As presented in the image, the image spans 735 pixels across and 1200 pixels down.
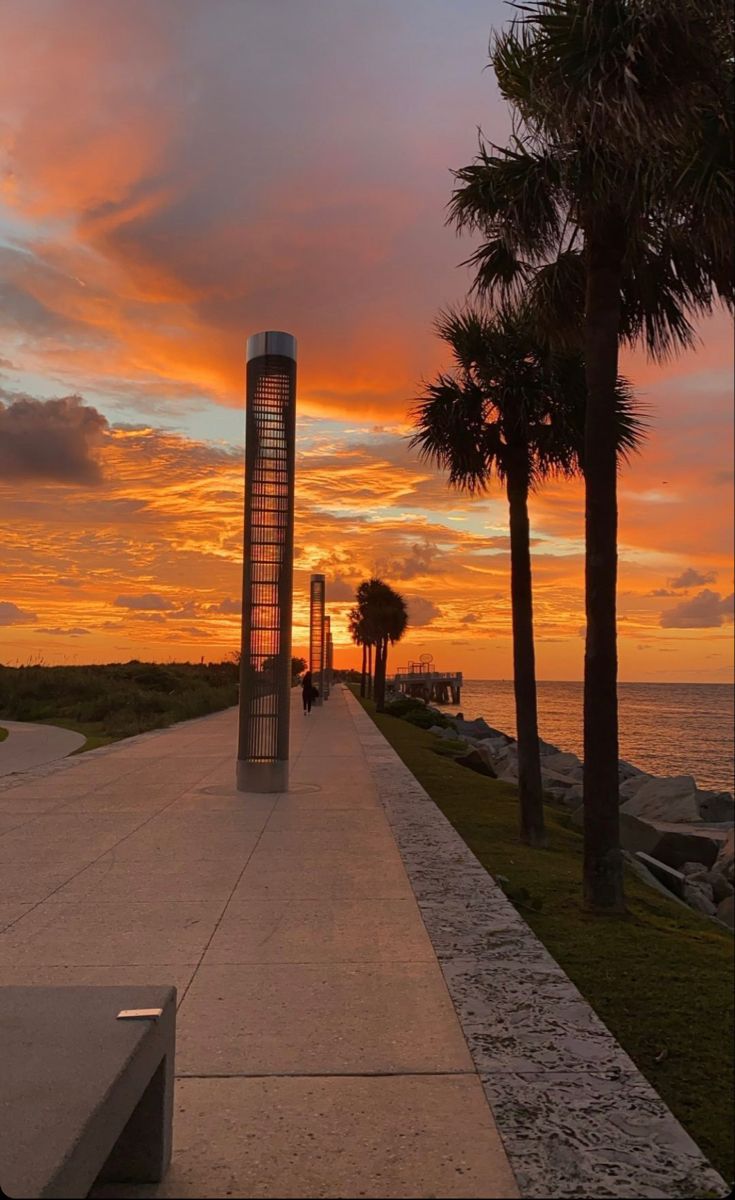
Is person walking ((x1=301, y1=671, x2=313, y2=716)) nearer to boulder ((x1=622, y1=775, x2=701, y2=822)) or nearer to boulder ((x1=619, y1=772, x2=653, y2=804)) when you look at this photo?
boulder ((x1=619, y1=772, x2=653, y2=804))

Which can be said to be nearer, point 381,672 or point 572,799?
point 572,799

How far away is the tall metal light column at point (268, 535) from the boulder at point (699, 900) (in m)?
5.85

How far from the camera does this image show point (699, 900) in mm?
12336

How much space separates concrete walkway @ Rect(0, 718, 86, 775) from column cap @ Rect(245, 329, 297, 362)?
8.18 metres

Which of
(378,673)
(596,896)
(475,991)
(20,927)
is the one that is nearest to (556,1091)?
(475,991)

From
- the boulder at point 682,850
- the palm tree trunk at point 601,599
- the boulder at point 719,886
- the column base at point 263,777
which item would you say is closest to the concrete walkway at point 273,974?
the column base at point 263,777

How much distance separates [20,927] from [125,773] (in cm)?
914

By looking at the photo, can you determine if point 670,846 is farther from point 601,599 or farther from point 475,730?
point 475,730

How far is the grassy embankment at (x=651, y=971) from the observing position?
4.66 metres

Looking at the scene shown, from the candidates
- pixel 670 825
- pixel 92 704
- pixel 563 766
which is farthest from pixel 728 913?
pixel 92 704

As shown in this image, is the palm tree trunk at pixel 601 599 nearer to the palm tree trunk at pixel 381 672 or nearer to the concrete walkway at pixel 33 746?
the concrete walkway at pixel 33 746

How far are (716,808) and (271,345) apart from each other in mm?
16396

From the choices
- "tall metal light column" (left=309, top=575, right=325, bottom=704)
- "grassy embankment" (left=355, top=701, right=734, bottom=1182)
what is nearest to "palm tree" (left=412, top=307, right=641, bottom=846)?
"grassy embankment" (left=355, top=701, right=734, bottom=1182)

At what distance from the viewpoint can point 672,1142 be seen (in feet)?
11.4
